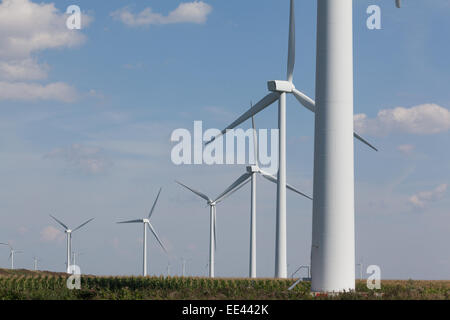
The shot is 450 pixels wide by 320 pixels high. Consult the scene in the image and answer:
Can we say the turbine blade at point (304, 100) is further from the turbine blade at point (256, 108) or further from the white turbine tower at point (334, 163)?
the white turbine tower at point (334, 163)

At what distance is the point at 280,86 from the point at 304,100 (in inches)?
127

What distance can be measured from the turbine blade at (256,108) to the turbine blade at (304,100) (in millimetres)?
1966

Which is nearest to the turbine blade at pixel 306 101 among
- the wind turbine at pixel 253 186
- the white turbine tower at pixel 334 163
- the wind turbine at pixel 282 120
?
the wind turbine at pixel 282 120

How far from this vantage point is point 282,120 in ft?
236

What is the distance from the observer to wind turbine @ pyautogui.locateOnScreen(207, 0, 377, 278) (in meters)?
71.4

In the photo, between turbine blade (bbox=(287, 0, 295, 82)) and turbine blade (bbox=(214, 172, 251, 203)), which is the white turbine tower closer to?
turbine blade (bbox=(287, 0, 295, 82))

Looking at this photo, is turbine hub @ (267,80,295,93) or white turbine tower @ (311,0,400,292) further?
turbine hub @ (267,80,295,93)

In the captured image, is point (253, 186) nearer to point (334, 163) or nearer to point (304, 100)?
point (304, 100)

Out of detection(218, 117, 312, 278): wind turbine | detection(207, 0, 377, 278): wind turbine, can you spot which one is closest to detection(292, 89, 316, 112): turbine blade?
detection(207, 0, 377, 278): wind turbine

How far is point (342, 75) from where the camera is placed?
3688 cm

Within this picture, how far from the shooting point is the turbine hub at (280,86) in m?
75.6
